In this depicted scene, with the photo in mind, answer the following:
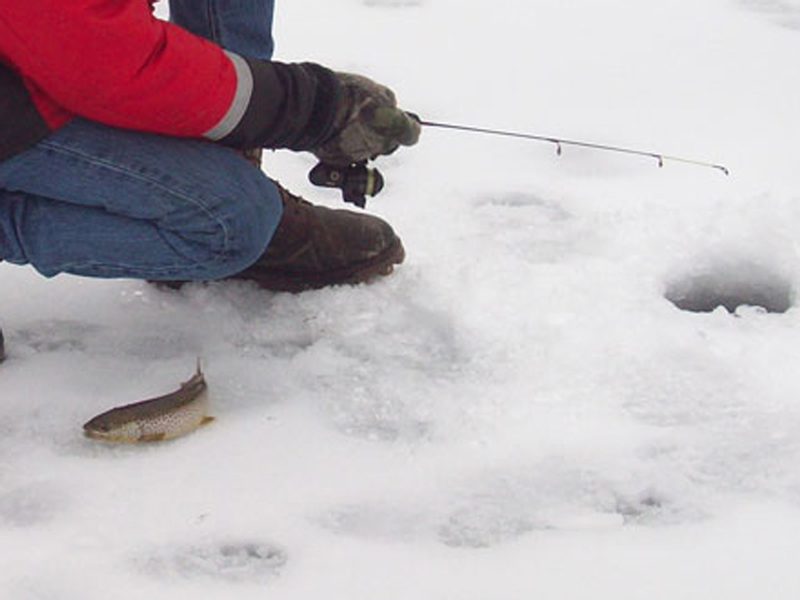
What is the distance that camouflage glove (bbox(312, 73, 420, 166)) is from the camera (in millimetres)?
2088

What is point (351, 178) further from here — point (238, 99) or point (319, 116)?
point (238, 99)

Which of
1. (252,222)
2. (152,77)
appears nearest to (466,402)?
(252,222)

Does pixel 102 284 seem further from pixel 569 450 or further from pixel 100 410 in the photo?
pixel 569 450

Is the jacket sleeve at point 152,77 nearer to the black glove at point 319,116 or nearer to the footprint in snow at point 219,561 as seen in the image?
the black glove at point 319,116

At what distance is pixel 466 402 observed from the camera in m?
2.01

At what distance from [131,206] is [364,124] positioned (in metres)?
0.42

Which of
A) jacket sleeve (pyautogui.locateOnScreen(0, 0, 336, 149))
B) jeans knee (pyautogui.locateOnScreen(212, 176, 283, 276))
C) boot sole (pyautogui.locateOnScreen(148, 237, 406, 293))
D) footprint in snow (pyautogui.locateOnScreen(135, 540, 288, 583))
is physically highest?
jacket sleeve (pyautogui.locateOnScreen(0, 0, 336, 149))

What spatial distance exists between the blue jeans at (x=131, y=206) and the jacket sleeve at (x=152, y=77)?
0.04 meters

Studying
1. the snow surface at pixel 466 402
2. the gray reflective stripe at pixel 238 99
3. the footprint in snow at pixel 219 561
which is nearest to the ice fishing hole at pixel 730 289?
the snow surface at pixel 466 402

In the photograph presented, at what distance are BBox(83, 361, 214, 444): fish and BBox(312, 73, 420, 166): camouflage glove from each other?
1.61ft

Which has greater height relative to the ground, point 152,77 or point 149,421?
point 152,77

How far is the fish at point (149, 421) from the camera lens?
1901 millimetres

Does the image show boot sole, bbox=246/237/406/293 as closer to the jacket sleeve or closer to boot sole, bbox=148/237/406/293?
boot sole, bbox=148/237/406/293

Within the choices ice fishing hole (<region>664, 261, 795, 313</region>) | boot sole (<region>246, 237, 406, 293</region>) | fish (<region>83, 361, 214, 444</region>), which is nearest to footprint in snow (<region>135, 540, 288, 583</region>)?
fish (<region>83, 361, 214, 444</region>)
